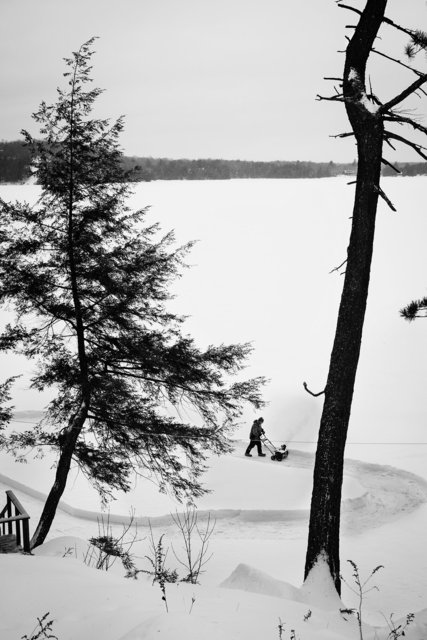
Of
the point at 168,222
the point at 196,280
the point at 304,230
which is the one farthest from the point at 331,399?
the point at 168,222

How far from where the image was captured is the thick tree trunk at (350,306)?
597 centimetres

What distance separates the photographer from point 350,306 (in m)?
6.18

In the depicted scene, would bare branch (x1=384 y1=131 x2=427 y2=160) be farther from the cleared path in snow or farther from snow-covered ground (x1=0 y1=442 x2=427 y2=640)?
the cleared path in snow

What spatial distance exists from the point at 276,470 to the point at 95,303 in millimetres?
7981

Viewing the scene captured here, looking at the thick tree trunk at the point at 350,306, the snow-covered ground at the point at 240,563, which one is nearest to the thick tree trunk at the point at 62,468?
the snow-covered ground at the point at 240,563

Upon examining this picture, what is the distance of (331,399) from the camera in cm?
620

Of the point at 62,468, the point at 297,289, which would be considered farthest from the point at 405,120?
the point at 297,289

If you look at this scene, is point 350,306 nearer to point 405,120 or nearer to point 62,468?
point 405,120

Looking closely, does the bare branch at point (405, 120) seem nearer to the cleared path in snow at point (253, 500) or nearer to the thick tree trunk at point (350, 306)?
the thick tree trunk at point (350, 306)

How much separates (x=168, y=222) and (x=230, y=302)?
46.5ft

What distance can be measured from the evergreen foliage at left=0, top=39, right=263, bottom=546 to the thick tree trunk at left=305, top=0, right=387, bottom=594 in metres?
3.38

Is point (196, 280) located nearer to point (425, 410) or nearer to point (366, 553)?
point (425, 410)

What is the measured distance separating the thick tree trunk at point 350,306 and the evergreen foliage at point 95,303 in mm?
3375

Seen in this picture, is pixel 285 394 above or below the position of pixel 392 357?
below
